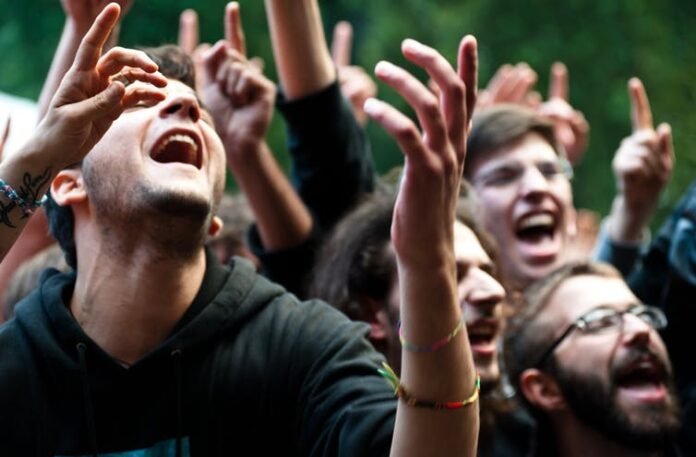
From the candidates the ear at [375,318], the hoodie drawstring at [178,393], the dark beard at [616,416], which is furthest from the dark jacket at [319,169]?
the hoodie drawstring at [178,393]

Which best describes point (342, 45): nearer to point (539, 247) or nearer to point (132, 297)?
point (539, 247)

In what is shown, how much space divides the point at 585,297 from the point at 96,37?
86.4 inches

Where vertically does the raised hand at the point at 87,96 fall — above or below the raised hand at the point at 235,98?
above

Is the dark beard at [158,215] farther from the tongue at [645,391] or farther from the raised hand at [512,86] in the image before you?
the raised hand at [512,86]

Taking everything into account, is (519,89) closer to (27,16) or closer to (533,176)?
(533,176)

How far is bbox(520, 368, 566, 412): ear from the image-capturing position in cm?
409

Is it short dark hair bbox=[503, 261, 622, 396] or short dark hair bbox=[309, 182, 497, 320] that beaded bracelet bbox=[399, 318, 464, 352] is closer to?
short dark hair bbox=[309, 182, 497, 320]

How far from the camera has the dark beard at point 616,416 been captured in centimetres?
387

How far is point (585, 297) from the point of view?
417cm

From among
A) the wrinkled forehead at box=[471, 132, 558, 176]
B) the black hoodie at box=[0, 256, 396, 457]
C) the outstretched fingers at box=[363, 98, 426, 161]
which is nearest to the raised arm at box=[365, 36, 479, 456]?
the outstretched fingers at box=[363, 98, 426, 161]

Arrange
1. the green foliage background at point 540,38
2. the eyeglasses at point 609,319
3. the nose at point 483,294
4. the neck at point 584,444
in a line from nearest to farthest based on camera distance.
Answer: the nose at point 483,294 → the neck at point 584,444 → the eyeglasses at point 609,319 → the green foliage background at point 540,38

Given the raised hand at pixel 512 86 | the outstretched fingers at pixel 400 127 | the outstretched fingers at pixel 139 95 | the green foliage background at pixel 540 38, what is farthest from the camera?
the green foliage background at pixel 540 38

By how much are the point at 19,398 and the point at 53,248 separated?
1.36 metres

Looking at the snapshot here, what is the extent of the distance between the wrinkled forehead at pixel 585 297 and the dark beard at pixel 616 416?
213mm
